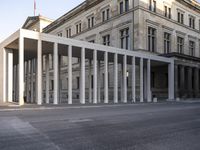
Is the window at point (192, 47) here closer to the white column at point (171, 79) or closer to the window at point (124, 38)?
the white column at point (171, 79)

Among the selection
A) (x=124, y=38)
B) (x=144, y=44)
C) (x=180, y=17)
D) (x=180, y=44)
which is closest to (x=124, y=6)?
(x=124, y=38)

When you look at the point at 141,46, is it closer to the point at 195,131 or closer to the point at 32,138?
the point at 195,131

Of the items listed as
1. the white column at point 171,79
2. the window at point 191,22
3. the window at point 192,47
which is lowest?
the white column at point 171,79

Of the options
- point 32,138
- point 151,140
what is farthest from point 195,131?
point 32,138

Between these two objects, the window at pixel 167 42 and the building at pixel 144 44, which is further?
the window at pixel 167 42

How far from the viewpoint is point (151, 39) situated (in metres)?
37.1

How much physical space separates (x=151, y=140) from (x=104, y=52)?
19.0 metres

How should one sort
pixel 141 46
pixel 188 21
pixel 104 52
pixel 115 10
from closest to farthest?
pixel 104 52 < pixel 141 46 < pixel 115 10 < pixel 188 21

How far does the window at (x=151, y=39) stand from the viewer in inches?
1449

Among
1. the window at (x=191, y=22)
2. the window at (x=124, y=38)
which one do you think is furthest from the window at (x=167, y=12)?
the window at (x=124, y=38)

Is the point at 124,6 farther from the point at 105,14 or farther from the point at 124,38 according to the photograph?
the point at 124,38

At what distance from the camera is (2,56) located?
23125 mm

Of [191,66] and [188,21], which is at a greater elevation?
[188,21]

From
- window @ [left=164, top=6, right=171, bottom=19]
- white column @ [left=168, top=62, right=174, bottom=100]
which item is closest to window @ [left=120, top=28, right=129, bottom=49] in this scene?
white column @ [left=168, top=62, right=174, bottom=100]
